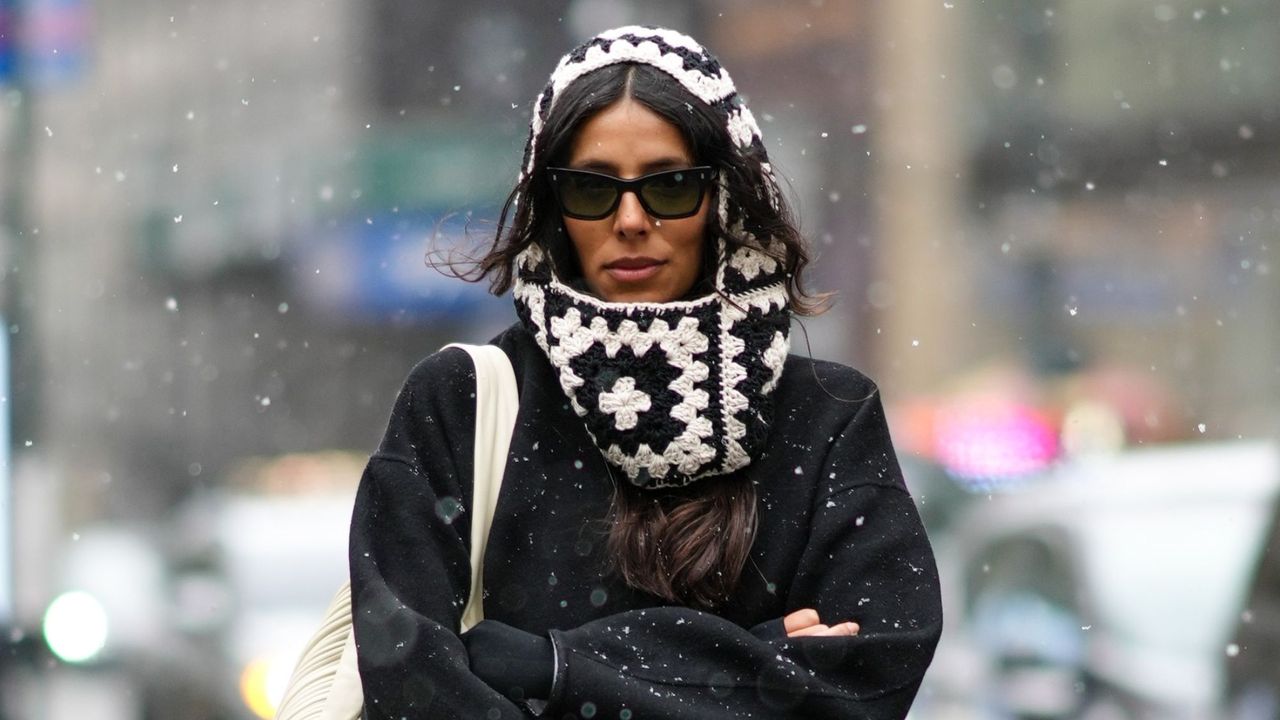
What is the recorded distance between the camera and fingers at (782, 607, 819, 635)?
2742 mm

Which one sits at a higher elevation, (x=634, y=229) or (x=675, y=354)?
(x=634, y=229)

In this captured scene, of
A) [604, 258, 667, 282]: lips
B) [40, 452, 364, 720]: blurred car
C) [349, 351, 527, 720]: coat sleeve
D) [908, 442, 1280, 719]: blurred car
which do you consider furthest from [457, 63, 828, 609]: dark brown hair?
[40, 452, 364, 720]: blurred car

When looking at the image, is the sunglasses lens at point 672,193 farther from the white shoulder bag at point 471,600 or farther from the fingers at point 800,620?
the fingers at point 800,620

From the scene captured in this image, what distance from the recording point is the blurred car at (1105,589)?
796 centimetres

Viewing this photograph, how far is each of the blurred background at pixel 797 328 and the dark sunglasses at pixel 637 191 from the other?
1.09ft

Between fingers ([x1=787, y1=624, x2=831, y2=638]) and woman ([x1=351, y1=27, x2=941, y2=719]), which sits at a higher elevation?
woman ([x1=351, y1=27, x2=941, y2=719])

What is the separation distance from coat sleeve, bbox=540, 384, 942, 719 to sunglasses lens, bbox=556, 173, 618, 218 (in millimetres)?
483

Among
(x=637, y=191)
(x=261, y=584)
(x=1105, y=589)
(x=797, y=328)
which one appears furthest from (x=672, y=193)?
(x=797, y=328)

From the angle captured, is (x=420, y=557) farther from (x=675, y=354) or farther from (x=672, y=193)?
(x=672, y=193)

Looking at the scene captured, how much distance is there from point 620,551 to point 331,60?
104ft

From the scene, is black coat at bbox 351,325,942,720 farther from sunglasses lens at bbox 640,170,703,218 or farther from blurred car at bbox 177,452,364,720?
blurred car at bbox 177,452,364,720

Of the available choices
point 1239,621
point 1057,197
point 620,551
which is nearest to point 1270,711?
point 1239,621

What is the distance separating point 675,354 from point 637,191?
0.23 meters

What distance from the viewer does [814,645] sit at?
2.68 metres
